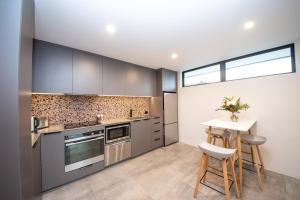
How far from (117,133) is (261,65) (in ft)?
11.0

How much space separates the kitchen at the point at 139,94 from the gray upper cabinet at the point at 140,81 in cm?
4

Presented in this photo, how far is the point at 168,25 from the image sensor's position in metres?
1.66

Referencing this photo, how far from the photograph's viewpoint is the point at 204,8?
53.6 inches

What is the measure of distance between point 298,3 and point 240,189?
93.9 inches

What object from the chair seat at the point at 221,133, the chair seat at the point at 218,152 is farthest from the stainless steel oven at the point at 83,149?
the chair seat at the point at 221,133

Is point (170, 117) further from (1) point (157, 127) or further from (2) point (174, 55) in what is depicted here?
(2) point (174, 55)

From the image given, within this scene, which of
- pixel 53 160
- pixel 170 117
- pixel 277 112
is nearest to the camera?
pixel 53 160

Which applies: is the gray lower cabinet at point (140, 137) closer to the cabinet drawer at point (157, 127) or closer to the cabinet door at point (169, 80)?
the cabinet drawer at point (157, 127)

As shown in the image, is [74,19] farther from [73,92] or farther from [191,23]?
[191,23]

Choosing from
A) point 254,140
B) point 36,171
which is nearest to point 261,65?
point 254,140

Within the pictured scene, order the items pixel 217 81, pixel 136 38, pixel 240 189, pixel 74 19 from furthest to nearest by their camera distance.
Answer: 1. pixel 217 81
2. pixel 136 38
3. pixel 240 189
4. pixel 74 19

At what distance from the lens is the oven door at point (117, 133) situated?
2.48 meters

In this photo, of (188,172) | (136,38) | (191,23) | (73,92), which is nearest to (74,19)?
(136,38)

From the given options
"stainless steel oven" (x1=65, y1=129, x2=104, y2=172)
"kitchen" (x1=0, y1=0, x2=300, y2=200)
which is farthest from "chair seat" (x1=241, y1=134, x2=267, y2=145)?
"stainless steel oven" (x1=65, y1=129, x2=104, y2=172)
